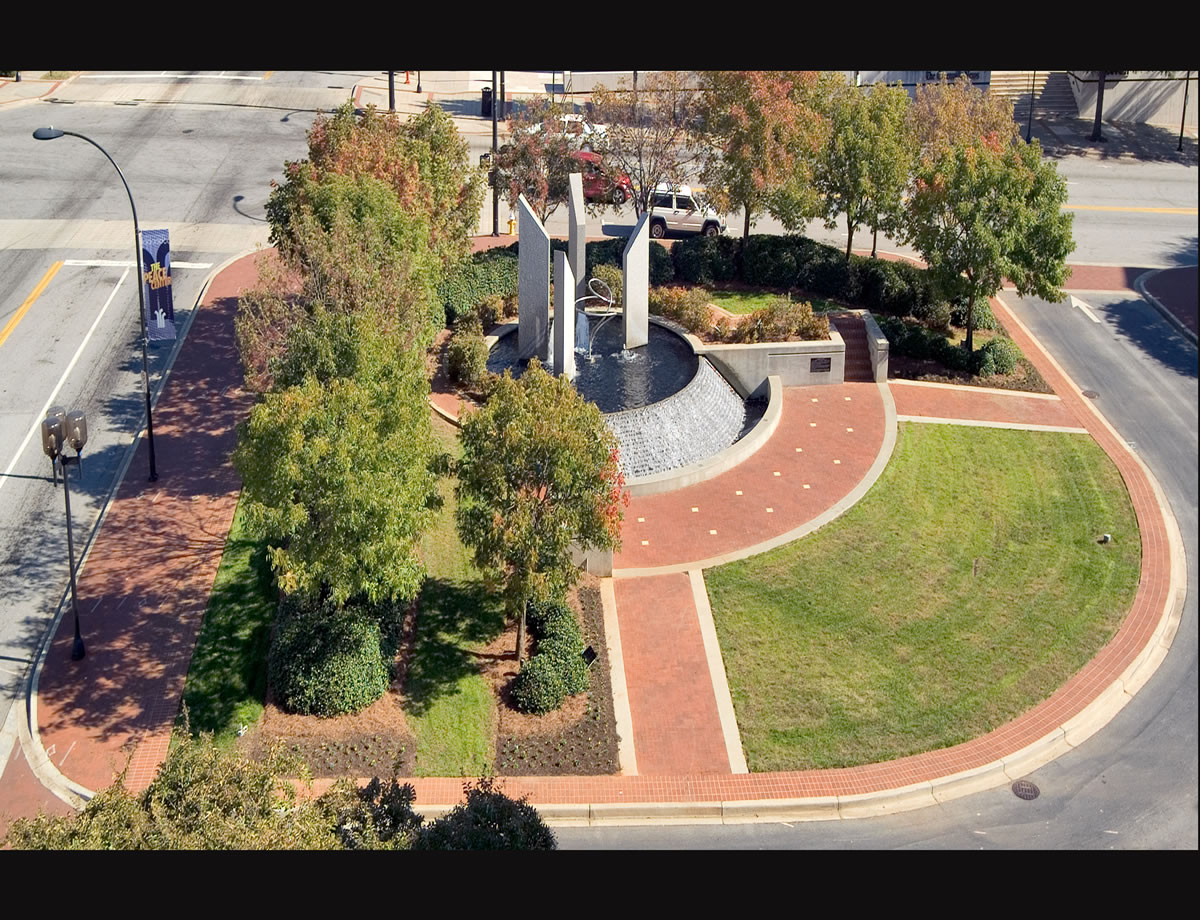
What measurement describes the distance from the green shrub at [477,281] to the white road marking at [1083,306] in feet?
62.2

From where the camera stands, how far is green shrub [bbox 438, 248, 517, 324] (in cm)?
4269

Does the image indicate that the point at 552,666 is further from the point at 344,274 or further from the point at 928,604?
the point at 344,274

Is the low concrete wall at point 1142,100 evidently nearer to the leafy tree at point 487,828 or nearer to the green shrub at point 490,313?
the green shrub at point 490,313

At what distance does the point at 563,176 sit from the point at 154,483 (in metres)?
17.6

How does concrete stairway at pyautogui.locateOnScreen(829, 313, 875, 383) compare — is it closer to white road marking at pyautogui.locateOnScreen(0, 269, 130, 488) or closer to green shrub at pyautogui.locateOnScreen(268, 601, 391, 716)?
green shrub at pyautogui.locateOnScreen(268, 601, 391, 716)

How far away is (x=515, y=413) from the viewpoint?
27250 millimetres

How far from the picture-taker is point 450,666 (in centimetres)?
2905

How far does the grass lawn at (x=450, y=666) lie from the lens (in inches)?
1061

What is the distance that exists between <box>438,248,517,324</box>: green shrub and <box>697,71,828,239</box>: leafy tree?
23.4ft

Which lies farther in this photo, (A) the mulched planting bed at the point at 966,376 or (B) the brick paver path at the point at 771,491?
(A) the mulched planting bed at the point at 966,376

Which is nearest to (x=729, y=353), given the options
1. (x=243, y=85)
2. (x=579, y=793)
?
(x=579, y=793)

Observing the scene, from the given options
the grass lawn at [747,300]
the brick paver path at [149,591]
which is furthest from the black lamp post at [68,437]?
the grass lawn at [747,300]

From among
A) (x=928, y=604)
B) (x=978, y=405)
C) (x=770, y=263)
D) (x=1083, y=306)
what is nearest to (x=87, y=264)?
(x=770, y=263)

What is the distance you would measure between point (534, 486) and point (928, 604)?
9774 millimetres
